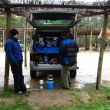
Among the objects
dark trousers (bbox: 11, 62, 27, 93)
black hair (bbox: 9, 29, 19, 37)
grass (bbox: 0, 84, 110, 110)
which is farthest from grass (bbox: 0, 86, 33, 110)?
black hair (bbox: 9, 29, 19, 37)

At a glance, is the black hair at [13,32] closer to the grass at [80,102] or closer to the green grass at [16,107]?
the grass at [80,102]

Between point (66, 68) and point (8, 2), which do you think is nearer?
point (8, 2)

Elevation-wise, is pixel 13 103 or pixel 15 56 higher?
pixel 15 56

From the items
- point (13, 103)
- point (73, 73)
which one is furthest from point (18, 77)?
point (73, 73)

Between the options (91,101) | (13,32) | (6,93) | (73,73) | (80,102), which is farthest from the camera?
(73,73)

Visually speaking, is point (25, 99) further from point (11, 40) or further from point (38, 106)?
point (11, 40)

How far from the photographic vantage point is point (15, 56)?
11.4 metres

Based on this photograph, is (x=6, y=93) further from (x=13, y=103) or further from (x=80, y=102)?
(x=80, y=102)

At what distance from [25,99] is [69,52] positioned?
2.38 metres

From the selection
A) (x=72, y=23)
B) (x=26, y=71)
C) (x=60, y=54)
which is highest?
(x=72, y=23)

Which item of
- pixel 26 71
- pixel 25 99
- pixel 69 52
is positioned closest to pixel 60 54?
pixel 69 52

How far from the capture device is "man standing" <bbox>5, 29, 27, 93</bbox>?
36.8ft

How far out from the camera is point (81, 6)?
37.9 feet

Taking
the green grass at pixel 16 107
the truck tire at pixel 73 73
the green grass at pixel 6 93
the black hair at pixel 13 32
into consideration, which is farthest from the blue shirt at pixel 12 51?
the truck tire at pixel 73 73
